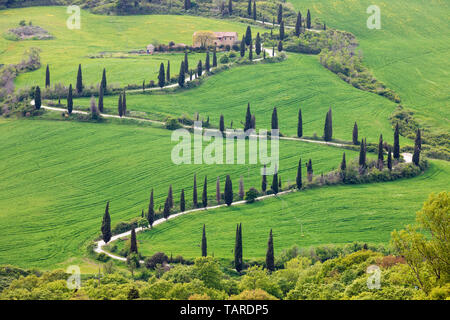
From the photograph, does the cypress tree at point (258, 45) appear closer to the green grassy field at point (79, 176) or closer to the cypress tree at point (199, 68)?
the cypress tree at point (199, 68)

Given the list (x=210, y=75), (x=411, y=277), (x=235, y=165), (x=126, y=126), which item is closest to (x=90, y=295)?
(x=411, y=277)

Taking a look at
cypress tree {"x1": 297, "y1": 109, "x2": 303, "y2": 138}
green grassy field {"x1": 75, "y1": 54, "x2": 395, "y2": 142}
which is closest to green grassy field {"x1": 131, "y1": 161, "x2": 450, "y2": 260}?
cypress tree {"x1": 297, "y1": 109, "x2": 303, "y2": 138}

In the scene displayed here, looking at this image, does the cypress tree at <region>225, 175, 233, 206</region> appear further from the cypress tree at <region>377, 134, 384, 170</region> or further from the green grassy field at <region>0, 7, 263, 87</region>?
the green grassy field at <region>0, 7, 263, 87</region>

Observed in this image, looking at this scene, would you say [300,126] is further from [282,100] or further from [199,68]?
[199,68]

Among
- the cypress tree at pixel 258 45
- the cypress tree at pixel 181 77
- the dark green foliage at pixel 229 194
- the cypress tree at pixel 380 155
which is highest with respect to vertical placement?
the cypress tree at pixel 258 45

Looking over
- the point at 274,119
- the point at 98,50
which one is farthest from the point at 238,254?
the point at 98,50

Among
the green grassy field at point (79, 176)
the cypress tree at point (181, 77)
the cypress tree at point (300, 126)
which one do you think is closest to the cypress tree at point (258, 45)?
the cypress tree at point (181, 77)
